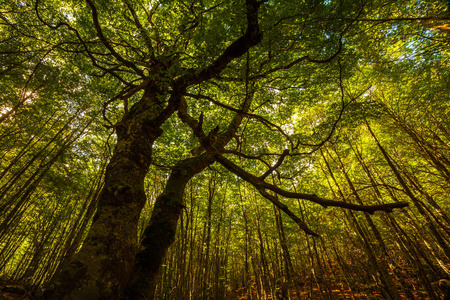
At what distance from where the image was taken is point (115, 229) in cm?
142

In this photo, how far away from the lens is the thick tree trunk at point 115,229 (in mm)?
1115

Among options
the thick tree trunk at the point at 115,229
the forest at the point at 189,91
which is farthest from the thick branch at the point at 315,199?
the thick tree trunk at the point at 115,229

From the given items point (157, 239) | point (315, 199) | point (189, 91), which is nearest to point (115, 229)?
point (157, 239)

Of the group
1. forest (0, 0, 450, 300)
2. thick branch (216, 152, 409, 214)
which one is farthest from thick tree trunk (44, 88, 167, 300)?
thick branch (216, 152, 409, 214)

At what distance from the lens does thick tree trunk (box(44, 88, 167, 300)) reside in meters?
1.12

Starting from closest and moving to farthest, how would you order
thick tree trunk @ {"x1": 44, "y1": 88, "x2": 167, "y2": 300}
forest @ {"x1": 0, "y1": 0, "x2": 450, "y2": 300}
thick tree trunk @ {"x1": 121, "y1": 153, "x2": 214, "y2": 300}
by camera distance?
thick tree trunk @ {"x1": 44, "y1": 88, "x2": 167, "y2": 300} → thick tree trunk @ {"x1": 121, "y1": 153, "x2": 214, "y2": 300} → forest @ {"x1": 0, "y1": 0, "x2": 450, "y2": 300}

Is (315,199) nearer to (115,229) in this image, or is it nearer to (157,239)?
(157,239)

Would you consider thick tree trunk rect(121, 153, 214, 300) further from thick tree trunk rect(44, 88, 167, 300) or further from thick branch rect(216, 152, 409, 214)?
thick branch rect(216, 152, 409, 214)

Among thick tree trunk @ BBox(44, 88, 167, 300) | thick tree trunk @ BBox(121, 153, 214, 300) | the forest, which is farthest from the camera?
the forest

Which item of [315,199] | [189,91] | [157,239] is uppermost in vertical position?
[189,91]

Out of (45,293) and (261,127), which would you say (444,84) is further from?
(45,293)

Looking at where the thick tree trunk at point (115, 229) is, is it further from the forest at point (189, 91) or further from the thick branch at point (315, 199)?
the thick branch at point (315, 199)

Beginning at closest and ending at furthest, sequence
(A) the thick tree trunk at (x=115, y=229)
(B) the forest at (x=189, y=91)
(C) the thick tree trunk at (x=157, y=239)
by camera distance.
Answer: (A) the thick tree trunk at (x=115, y=229) < (C) the thick tree trunk at (x=157, y=239) < (B) the forest at (x=189, y=91)

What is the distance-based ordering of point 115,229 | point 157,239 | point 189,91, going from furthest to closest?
point 189,91
point 157,239
point 115,229
